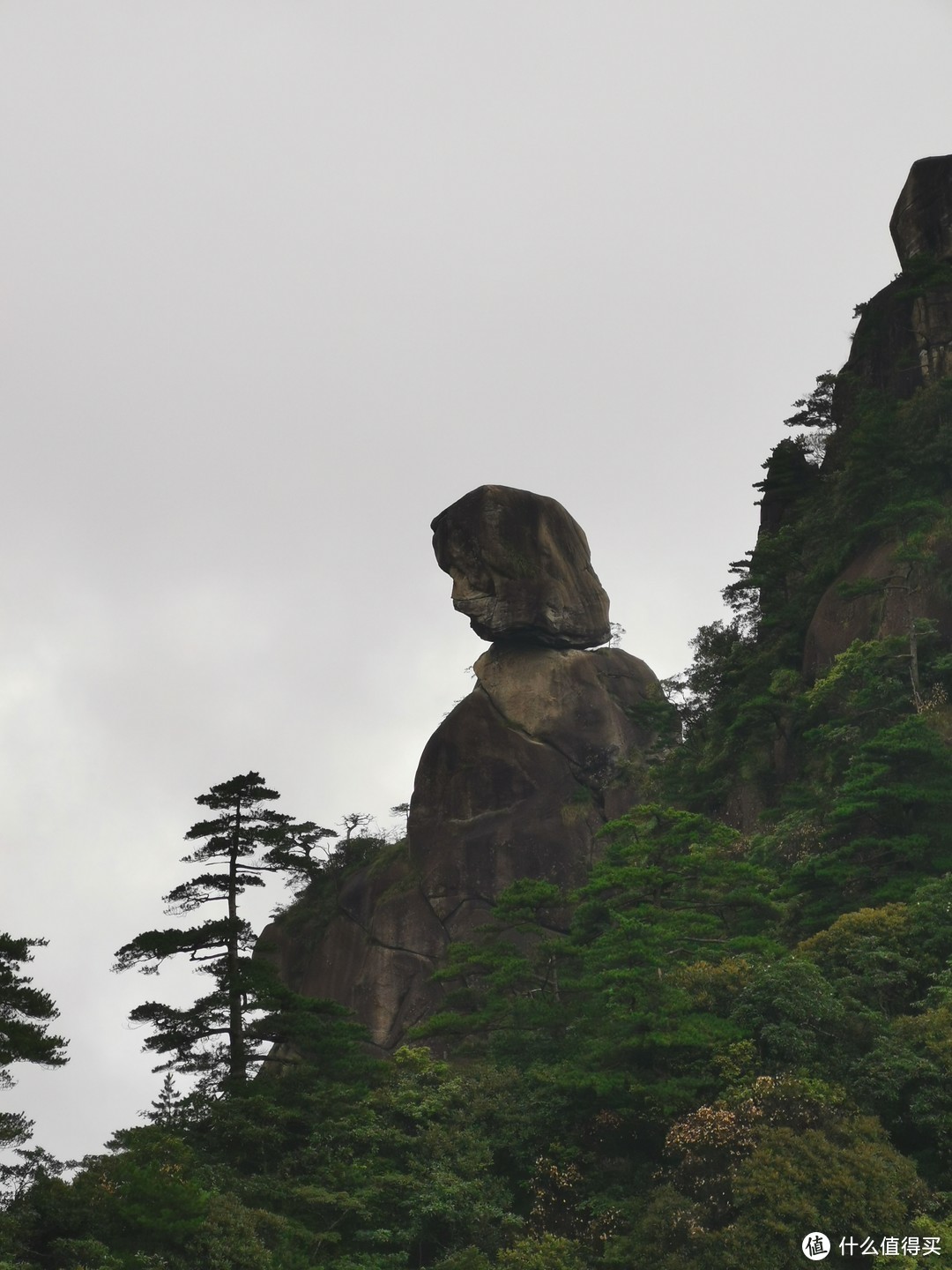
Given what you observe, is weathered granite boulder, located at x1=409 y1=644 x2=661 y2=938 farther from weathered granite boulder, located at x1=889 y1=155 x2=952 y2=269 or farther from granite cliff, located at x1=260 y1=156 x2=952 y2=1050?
weathered granite boulder, located at x1=889 y1=155 x2=952 y2=269

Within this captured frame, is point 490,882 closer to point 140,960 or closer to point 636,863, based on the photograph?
point 636,863

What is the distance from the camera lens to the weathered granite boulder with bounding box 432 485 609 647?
46.4m

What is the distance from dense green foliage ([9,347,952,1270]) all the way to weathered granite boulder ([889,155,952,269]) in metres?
17.1

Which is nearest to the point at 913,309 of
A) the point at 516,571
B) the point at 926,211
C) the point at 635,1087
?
the point at 926,211

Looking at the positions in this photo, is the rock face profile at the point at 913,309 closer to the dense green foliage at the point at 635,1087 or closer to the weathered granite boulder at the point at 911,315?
the weathered granite boulder at the point at 911,315

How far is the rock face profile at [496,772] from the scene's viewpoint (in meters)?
41.2

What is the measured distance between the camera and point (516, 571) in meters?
46.6

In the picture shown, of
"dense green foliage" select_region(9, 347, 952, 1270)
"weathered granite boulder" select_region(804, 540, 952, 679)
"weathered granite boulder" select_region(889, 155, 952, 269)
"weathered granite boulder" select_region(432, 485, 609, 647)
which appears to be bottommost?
"dense green foliage" select_region(9, 347, 952, 1270)

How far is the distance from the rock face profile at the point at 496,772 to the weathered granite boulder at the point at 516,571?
0.06 metres

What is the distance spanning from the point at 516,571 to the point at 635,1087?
3011cm

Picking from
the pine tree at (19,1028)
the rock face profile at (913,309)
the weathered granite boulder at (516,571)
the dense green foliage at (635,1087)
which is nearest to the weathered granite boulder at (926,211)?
the rock face profile at (913,309)

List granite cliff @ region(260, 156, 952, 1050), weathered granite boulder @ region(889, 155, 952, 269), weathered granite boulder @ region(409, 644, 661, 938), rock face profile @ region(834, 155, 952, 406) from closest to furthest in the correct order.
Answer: granite cliff @ region(260, 156, 952, 1050) < rock face profile @ region(834, 155, 952, 406) < weathered granite boulder @ region(889, 155, 952, 269) < weathered granite boulder @ region(409, 644, 661, 938)

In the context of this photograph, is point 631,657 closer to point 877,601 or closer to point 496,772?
point 496,772

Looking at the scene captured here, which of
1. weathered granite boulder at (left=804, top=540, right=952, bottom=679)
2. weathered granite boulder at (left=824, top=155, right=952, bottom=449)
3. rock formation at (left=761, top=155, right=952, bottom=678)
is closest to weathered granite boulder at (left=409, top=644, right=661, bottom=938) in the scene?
rock formation at (left=761, top=155, right=952, bottom=678)
